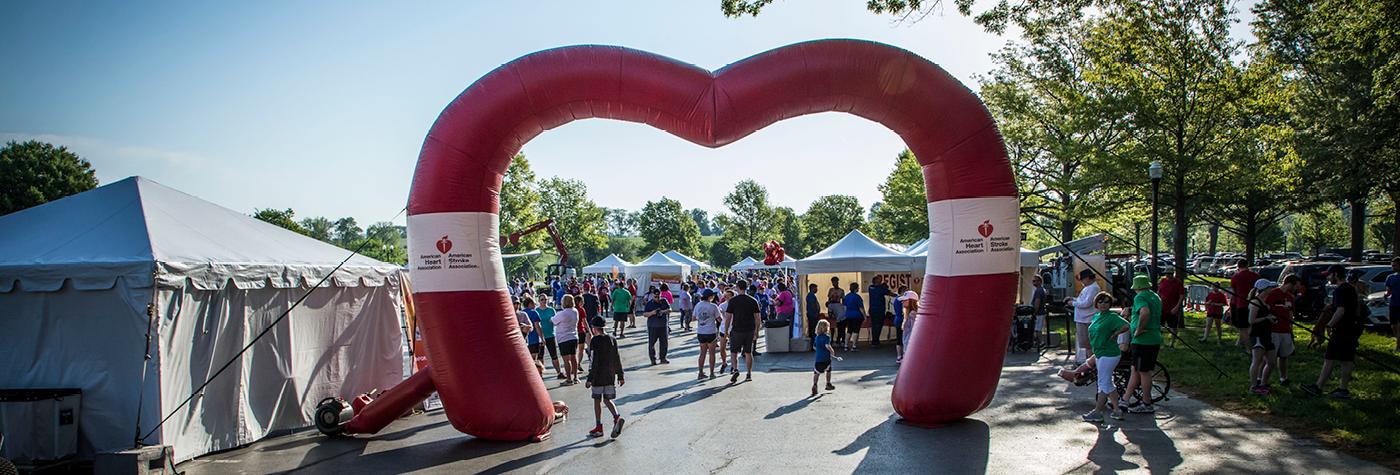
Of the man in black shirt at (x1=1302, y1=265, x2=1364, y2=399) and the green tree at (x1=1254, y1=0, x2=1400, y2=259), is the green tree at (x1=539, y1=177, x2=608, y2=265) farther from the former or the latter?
the man in black shirt at (x1=1302, y1=265, x2=1364, y2=399)

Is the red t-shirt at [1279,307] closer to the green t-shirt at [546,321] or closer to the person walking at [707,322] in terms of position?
the person walking at [707,322]

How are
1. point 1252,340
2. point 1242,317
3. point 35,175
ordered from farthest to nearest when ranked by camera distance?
point 35,175
point 1242,317
point 1252,340

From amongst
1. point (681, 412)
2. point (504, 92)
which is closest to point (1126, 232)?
point (681, 412)

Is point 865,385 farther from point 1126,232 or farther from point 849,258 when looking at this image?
point 1126,232

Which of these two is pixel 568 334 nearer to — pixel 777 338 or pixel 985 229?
pixel 777 338

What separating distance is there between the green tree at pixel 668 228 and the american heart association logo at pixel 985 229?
67.3 meters

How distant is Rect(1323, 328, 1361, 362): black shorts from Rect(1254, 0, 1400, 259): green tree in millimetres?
6326

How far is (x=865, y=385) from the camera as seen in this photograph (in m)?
11.6

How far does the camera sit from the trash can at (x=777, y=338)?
16.2 metres

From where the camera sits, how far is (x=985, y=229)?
8.47 meters

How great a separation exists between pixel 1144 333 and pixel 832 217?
6328 cm

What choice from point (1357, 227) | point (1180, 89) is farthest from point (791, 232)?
point (1180, 89)

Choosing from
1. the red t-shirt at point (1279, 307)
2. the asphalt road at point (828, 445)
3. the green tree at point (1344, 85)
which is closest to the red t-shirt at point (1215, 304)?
the green tree at point (1344, 85)

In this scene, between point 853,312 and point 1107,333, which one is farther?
point 853,312
